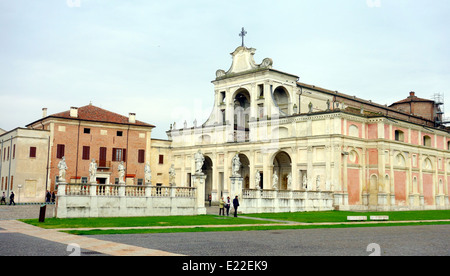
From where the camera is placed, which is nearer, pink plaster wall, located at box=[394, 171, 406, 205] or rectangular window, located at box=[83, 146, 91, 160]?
pink plaster wall, located at box=[394, 171, 406, 205]

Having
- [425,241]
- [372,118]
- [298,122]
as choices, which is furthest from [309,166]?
[425,241]

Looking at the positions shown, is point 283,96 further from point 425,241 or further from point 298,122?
point 425,241

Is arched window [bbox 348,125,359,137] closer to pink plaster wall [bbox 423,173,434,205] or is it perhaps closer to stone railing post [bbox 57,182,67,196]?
pink plaster wall [bbox 423,173,434,205]

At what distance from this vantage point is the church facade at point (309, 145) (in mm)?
47594

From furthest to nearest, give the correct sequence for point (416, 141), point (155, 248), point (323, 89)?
point (323, 89), point (416, 141), point (155, 248)

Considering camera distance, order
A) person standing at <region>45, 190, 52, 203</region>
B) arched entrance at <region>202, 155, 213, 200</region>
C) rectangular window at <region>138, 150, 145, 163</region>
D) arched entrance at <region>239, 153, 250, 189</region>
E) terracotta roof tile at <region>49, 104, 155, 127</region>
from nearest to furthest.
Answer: person standing at <region>45, 190, 52, 203</region>, terracotta roof tile at <region>49, 104, 155, 127</region>, rectangular window at <region>138, 150, 145, 163</region>, arched entrance at <region>239, 153, 250, 189</region>, arched entrance at <region>202, 155, 213, 200</region>

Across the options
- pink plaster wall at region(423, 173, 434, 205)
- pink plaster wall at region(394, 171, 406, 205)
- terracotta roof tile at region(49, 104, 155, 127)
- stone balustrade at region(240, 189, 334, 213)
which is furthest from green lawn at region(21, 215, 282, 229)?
pink plaster wall at region(423, 173, 434, 205)

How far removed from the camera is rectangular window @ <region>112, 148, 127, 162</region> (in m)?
54.0

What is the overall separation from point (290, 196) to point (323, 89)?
2306 centimetres

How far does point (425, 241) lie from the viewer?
1678 centimetres


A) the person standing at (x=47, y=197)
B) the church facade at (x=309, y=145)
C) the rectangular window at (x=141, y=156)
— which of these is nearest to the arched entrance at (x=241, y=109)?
the church facade at (x=309, y=145)

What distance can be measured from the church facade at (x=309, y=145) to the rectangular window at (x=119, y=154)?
882 centimetres

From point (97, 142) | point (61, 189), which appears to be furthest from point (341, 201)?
point (61, 189)

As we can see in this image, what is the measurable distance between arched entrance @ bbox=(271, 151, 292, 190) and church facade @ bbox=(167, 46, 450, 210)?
0.12 m
